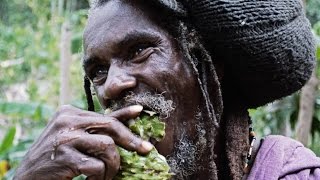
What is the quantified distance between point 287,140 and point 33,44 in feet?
24.1

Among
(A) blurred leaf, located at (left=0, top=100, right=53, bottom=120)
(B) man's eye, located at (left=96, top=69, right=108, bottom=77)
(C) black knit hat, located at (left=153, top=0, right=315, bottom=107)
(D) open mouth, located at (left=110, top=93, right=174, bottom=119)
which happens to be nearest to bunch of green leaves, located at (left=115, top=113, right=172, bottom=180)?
(D) open mouth, located at (left=110, top=93, right=174, bottom=119)

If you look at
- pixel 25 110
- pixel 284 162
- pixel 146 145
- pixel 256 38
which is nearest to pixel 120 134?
pixel 146 145

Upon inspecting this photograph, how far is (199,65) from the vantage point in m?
2.39

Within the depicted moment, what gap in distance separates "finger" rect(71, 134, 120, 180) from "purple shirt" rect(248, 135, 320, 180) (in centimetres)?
74

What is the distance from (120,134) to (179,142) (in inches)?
15.6

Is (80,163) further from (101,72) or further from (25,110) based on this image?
(25,110)

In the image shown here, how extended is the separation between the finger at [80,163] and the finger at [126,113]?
18cm

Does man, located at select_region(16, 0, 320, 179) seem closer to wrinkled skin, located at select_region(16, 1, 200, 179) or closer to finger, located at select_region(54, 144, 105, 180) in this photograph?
wrinkled skin, located at select_region(16, 1, 200, 179)

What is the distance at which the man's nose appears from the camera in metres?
2.22

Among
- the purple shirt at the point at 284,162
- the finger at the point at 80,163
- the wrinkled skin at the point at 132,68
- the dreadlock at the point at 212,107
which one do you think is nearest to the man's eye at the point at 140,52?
the wrinkled skin at the point at 132,68

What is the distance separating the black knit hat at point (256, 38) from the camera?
2.31m

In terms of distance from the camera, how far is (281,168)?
2479 mm

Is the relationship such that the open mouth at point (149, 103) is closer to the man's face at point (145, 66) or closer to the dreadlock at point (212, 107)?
the man's face at point (145, 66)

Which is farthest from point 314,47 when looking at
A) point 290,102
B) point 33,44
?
point 33,44
